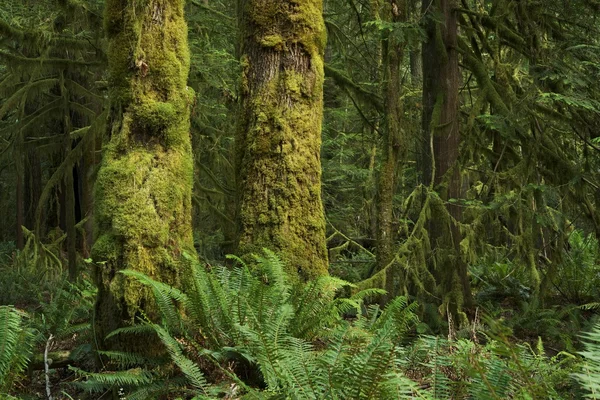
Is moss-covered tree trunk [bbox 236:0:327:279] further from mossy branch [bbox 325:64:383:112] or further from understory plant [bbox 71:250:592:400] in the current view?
mossy branch [bbox 325:64:383:112]

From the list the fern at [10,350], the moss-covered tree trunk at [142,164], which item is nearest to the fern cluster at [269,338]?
the moss-covered tree trunk at [142,164]

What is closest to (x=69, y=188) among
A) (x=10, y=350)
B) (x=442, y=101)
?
(x=442, y=101)

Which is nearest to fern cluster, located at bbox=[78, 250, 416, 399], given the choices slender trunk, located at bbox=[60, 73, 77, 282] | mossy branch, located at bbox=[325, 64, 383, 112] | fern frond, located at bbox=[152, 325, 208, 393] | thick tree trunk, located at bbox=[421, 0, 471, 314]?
fern frond, located at bbox=[152, 325, 208, 393]


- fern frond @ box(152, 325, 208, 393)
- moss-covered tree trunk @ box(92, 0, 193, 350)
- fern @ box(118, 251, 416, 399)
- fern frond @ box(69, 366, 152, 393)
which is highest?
moss-covered tree trunk @ box(92, 0, 193, 350)

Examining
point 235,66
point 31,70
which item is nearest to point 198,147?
point 235,66

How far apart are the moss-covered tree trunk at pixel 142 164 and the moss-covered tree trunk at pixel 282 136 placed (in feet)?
1.74

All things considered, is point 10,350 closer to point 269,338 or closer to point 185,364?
point 185,364

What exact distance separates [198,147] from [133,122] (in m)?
4.36

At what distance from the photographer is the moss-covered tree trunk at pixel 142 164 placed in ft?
13.2

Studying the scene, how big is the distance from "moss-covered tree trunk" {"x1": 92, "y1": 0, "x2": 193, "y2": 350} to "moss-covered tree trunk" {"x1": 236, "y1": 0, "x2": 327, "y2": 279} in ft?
1.74

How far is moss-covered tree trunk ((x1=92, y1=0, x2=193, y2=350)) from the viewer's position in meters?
4.02

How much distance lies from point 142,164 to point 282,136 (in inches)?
43.3

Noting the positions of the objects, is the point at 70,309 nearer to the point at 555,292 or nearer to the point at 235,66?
the point at 235,66

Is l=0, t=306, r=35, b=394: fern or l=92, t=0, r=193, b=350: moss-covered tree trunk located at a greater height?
l=92, t=0, r=193, b=350: moss-covered tree trunk
